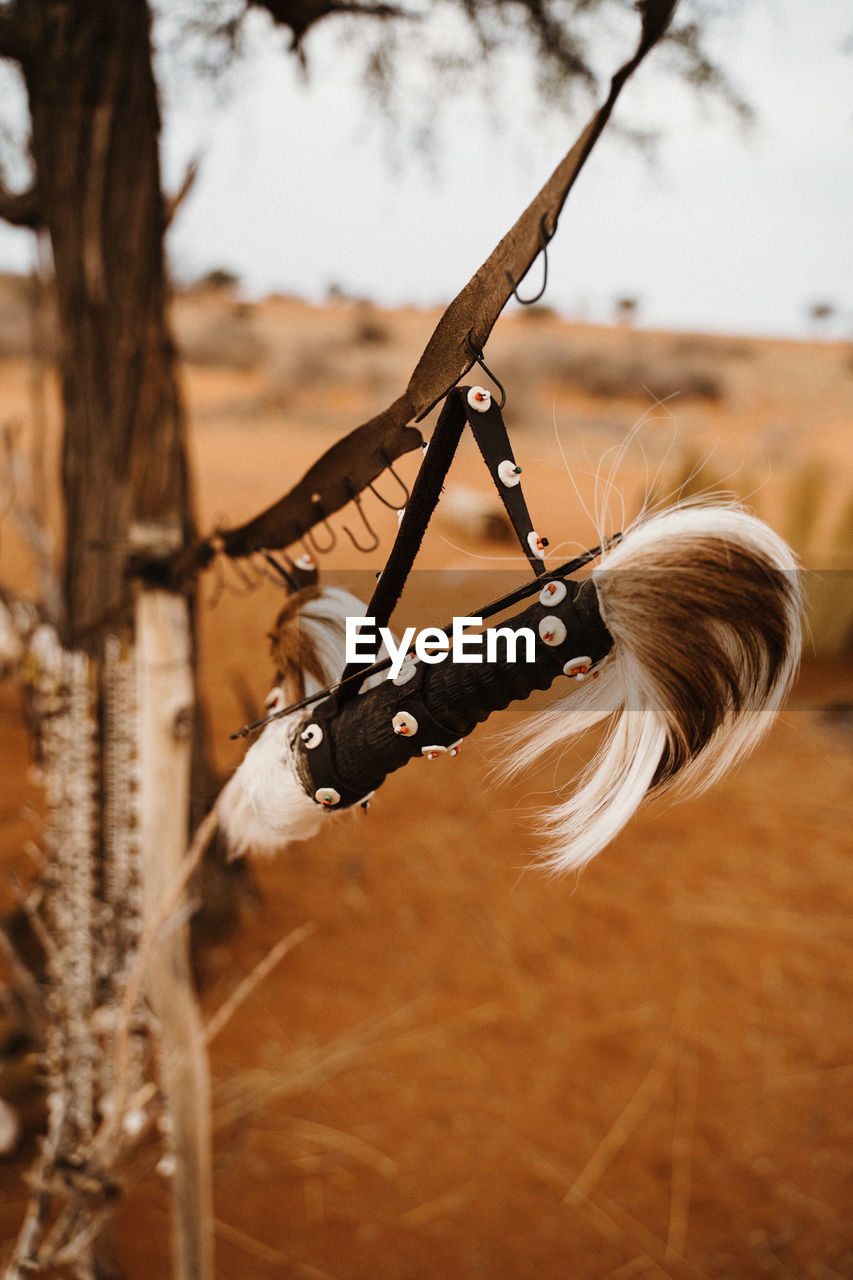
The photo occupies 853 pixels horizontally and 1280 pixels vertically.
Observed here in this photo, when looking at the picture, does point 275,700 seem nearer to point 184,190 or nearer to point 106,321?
point 106,321

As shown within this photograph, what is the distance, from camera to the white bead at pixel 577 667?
65 cm

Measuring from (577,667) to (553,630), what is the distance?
0.14ft

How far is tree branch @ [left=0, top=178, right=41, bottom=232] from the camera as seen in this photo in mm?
2314

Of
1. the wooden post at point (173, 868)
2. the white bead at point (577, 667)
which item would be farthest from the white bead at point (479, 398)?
the wooden post at point (173, 868)

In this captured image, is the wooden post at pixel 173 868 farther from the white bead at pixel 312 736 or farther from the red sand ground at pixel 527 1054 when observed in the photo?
the white bead at pixel 312 736

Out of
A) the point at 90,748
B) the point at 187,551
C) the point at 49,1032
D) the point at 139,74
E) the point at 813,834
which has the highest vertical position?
the point at 139,74

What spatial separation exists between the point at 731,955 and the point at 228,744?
3313 millimetres

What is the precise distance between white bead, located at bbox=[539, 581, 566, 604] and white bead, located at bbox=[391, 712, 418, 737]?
16 centimetres

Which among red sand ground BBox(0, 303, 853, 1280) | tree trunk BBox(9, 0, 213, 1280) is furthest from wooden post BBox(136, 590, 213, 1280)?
red sand ground BBox(0, 303, 853, 1280)

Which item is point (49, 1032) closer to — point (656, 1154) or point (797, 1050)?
point (656, 1154)

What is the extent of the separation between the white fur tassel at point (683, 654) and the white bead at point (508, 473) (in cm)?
10

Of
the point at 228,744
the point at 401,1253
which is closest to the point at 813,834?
the point at 401,1253

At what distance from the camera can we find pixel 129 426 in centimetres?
229

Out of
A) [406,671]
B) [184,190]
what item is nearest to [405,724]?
[406,671]
